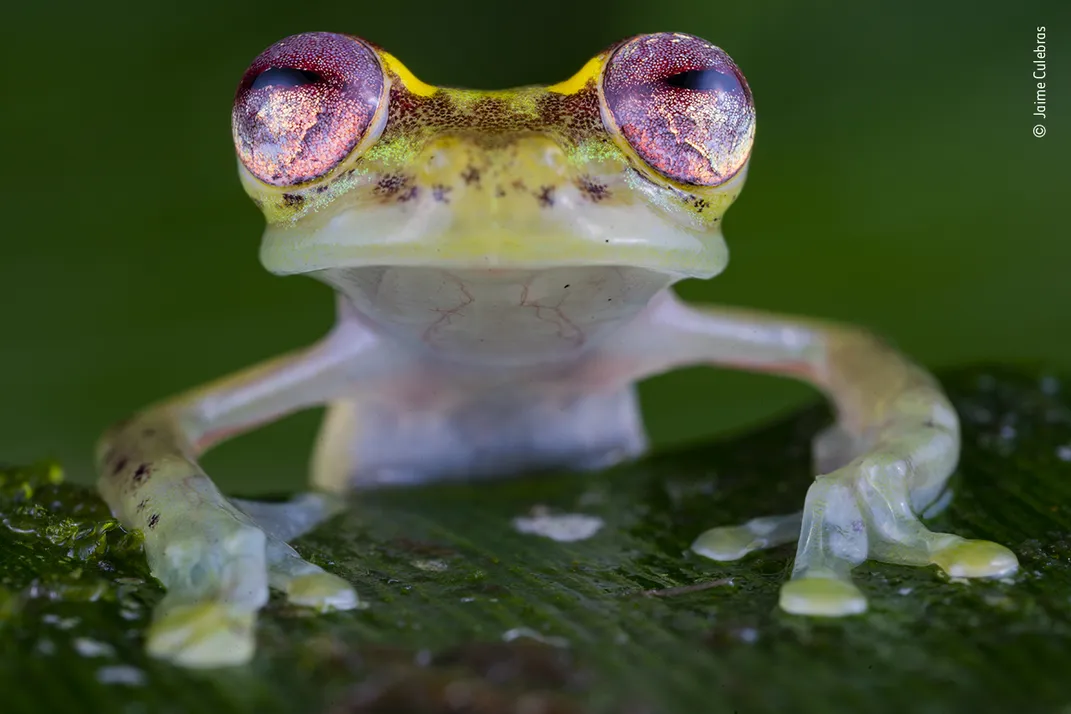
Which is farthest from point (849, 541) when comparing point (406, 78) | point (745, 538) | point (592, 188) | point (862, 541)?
point (406, 78)

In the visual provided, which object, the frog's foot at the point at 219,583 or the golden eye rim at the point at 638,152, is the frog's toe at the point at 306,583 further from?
the golden eye rim at the point at 638,152

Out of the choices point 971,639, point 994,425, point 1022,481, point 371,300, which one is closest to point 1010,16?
point 994,425

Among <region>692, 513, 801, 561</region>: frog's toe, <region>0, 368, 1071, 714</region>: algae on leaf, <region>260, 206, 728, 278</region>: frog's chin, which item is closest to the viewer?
<region>0, 368, 1071, 714</region>: algae on leaf

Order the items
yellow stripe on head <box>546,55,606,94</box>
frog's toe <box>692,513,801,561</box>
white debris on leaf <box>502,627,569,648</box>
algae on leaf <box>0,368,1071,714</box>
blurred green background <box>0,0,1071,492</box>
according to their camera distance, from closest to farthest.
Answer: algae on leaf <box>0,368,1071,714</box> → white debris on leaf <box>502,627,569,648</box> → frog's toe <box>692,513,801,561</box> → yellow stripe on head <box>546,55,606,94</box> → blurred green background <box>0,0,1071,492</box>

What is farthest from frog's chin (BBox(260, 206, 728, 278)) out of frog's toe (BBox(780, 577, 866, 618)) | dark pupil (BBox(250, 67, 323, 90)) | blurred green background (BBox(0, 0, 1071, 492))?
blurred green background (BBox(0, 0, 1071, 492))

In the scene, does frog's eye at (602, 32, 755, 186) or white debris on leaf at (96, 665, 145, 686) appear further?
frog's eye at (602, 32, 755, 186)

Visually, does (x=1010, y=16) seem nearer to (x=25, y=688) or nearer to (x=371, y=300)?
(x=371, y=300)

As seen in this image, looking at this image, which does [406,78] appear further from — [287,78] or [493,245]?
[493,245]

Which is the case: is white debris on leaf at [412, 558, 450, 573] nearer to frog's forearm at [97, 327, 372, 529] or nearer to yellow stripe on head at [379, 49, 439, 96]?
frog's forearm at [97, 327, 372, 529]
